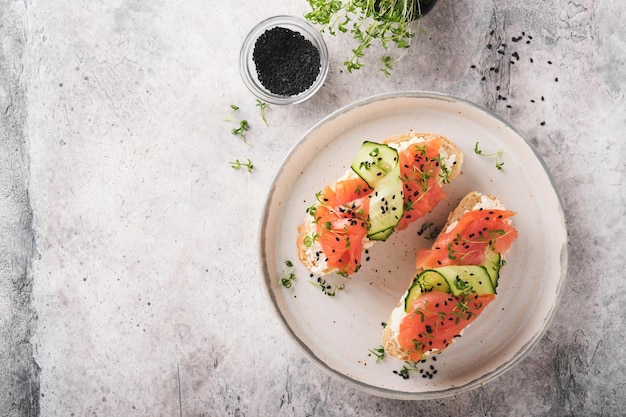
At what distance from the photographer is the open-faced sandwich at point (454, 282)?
7.60 ft

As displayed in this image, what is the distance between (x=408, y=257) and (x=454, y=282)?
338mm

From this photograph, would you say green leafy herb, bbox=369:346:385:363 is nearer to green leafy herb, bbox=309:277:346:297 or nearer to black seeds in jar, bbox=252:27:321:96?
green leafy herb, bbox=309:277:346:297

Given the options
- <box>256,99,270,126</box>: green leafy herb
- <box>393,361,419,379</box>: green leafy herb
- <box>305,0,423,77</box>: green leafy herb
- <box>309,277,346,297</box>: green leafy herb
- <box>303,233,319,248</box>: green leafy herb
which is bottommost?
<box>393,361,419,379</box>: green leafy herb

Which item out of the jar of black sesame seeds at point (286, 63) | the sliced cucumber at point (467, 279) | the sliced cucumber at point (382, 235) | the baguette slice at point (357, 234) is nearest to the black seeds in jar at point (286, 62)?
Result: the jar of black sesame seeds at point (286, 63)

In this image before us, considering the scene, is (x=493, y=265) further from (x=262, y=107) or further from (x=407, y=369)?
(x=262, y=107)

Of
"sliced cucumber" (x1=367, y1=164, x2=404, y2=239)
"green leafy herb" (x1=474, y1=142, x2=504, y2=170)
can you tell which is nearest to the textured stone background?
"green leafy herb" (x1=474, y1=142, x2=504, y2=170)

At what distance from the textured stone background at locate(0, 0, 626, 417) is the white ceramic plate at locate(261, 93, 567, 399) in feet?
0.68

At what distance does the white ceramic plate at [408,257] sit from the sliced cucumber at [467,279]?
266 millimetres

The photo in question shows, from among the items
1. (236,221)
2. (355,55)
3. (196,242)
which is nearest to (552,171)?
(355,55)

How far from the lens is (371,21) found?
2.74 metres

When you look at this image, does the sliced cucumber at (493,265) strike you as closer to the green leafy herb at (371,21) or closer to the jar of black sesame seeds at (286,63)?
the green leafy herb at (371,21)

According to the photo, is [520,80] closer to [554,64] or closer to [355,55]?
[554,64]

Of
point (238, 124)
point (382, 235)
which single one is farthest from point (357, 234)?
point (238, 124)

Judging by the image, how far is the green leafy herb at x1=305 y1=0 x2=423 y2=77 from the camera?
247 centimetres
